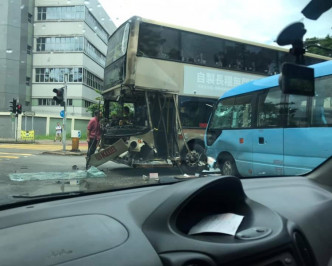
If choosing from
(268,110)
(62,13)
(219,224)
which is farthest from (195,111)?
(219,224)

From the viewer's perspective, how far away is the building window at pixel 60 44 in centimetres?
256

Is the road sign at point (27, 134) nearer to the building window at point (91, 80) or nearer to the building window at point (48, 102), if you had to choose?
the building window at point (48, 102)

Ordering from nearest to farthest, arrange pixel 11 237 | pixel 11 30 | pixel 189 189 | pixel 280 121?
1. pixel 11 237
2. pixel 189 189
3. pixel 11 30
4. pixel 280 121

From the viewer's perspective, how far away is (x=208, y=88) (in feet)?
14.3

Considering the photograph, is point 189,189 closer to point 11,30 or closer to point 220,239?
point 220,239

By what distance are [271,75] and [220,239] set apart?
9.56ft

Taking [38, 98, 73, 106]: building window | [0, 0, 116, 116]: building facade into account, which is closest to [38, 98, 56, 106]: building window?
[38, 98, 73, 106]: building window

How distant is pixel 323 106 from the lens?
3797 mm

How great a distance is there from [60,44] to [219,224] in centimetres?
182

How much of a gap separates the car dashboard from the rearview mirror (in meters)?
0.83

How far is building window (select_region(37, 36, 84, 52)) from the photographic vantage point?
2562mm

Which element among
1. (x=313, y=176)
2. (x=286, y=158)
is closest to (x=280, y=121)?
(x=286, y=158)

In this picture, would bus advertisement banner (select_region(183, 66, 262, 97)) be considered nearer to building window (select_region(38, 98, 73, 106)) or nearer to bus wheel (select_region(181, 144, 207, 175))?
bus wheel (select_region(181, 144, 207, 175))

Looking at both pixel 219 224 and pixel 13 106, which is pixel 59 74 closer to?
pixel 13 106
